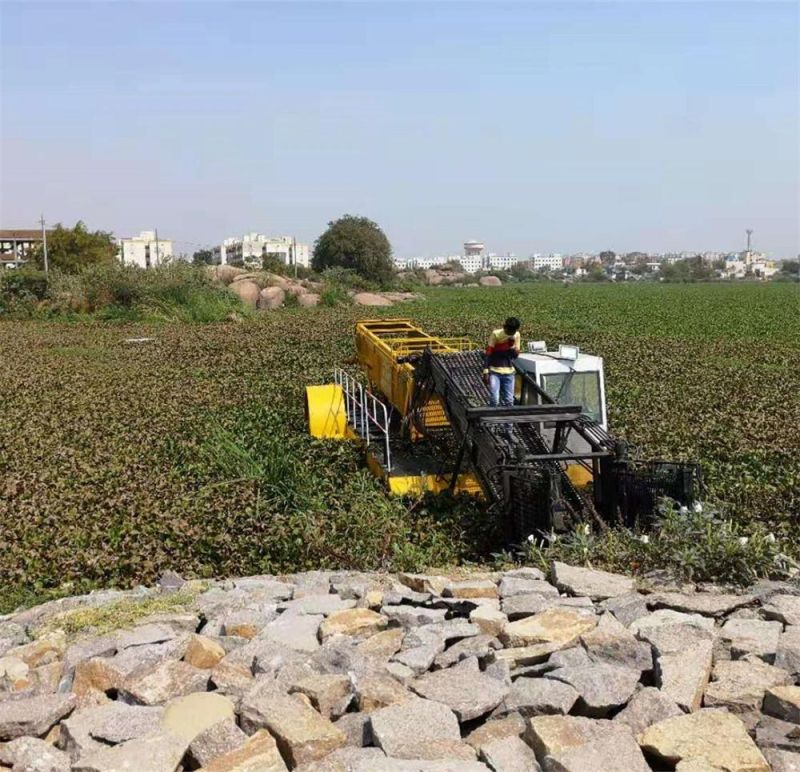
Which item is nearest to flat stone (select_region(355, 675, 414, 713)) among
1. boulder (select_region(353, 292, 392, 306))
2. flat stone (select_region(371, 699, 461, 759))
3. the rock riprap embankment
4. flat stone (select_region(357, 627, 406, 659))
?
the rock riprap embankment

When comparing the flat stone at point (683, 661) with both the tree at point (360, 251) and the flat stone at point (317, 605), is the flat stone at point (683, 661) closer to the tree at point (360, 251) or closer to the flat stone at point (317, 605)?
the flat stone at point (317, 605)

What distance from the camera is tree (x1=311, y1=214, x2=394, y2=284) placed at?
64438 mm

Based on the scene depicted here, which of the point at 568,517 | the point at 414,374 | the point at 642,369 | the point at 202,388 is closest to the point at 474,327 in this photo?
the point at 642,369

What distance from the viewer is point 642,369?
749 inches

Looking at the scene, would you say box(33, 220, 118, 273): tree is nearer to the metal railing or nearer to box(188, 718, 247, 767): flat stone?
the metal railing

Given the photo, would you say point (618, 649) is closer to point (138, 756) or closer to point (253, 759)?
point (253, 759)

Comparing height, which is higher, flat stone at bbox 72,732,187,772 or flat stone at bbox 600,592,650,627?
flat stone at bbox 600,592,650,627

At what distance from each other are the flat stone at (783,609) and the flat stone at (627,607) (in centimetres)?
68

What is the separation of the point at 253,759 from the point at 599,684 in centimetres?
165

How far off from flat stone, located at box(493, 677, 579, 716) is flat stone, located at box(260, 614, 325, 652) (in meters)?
1.19

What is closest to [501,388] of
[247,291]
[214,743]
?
[214,743]

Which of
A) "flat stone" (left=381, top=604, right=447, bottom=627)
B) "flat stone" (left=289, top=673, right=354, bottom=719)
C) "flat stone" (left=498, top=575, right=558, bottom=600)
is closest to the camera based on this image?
"flat stone" (left=289, top=673, right=354, bottom=719)

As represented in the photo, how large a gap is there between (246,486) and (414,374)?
2.17 m

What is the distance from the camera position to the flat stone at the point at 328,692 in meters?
4.55
